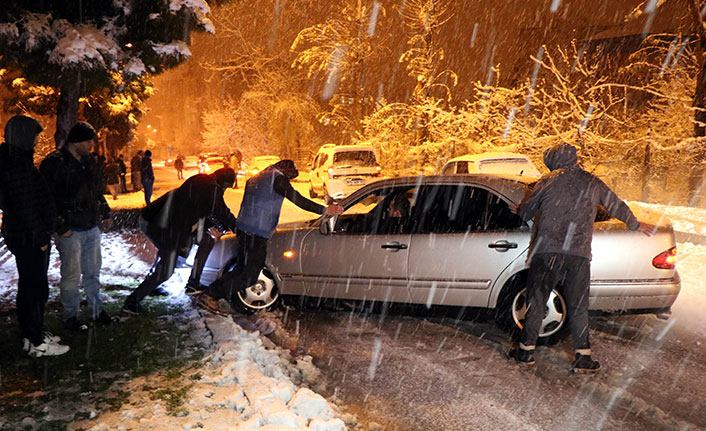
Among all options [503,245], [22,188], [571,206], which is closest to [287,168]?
[503,245]

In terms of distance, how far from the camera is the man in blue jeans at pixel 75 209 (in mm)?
4949

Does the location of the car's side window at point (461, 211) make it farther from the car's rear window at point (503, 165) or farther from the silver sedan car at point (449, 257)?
the car's rear window at point (503, 165)

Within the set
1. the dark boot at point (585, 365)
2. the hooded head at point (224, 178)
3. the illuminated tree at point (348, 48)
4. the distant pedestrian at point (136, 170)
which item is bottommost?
the distant pedestrian at point (136, 170)

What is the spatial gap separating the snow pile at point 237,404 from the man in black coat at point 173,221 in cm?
171

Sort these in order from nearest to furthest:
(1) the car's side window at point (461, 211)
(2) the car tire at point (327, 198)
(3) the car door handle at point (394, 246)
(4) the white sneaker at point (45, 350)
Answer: (4) the white sneaker at point (45, 350)
(1) the car's side window at point (461, 211)
(3) the car door handle at point (394, 246)
(2) the car tire at point (327, 198)

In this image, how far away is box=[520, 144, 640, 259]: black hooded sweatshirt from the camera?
15.2 ft

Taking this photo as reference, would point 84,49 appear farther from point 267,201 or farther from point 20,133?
point 20,133

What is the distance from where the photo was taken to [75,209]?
16.4 feet

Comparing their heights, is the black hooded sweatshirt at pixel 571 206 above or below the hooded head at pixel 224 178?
above

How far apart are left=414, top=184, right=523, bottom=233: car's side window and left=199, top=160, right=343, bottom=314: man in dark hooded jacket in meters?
0.90

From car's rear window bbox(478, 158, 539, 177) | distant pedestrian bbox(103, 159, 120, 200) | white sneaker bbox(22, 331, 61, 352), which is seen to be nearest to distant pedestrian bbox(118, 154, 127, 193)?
distant pedestrian bbox(103, 159, 120, 200)

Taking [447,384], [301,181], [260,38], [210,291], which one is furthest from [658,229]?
[260,38]

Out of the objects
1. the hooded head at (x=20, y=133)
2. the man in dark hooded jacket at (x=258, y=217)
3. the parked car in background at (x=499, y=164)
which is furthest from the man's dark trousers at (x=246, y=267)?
the parked car in background at (x=499, y=164)

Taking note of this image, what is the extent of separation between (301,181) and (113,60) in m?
21.9
